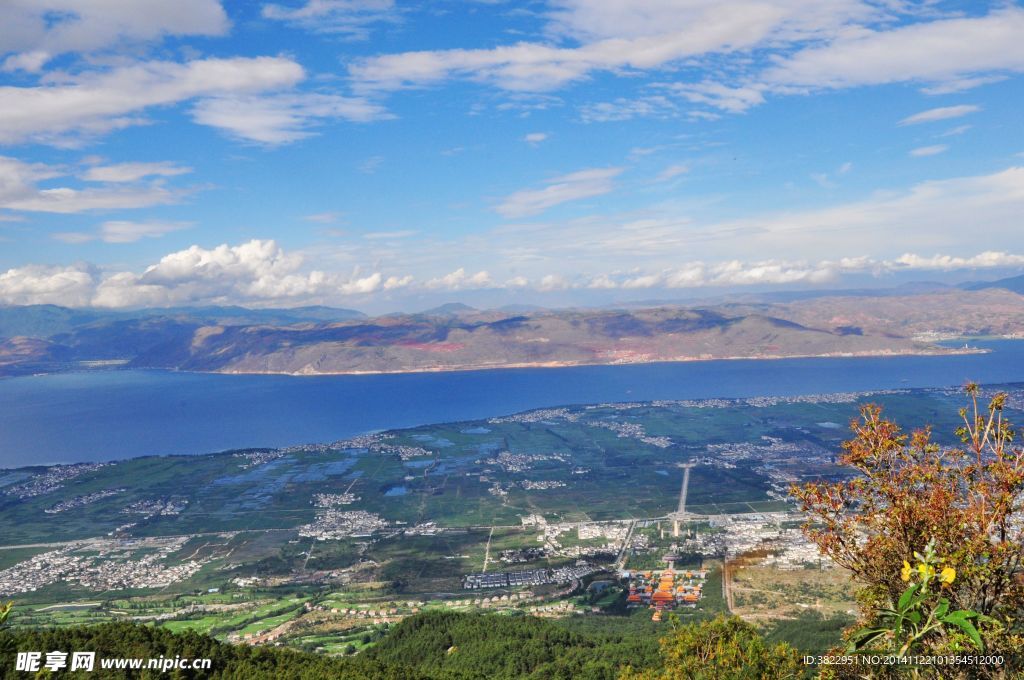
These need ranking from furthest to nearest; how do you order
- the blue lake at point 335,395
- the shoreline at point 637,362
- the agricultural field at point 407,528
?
1. the shoreline at point 637,362
2. the blue lake at point 335,395
3. the agricultural field at point 407,528

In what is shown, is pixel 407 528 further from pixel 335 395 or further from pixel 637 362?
pixel 637 362

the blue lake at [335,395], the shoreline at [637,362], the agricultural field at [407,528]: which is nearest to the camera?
the agricultural field at [407,528]

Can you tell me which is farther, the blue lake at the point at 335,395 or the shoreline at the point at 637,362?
the shoreline at the point at 637,362

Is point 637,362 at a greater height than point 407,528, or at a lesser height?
greater

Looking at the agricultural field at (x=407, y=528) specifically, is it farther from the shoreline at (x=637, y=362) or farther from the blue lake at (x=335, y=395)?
the shoreline at (x=637, y=362)

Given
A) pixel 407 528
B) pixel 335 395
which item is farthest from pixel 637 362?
pixel 407 528

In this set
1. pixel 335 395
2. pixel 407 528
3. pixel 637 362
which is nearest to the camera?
pixel 407 528

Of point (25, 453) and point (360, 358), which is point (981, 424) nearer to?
point (25, 453)

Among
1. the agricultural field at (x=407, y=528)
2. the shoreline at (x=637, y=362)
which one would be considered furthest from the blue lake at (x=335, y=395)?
the agricultural field at (x=407, y=528)

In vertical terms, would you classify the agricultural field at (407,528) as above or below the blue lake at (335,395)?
below

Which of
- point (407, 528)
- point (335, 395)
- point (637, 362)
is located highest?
point (637, 362)

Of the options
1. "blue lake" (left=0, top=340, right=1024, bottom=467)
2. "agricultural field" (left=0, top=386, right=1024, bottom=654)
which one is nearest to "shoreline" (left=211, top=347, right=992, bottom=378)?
"blue lake" (left=0, top=340, right=1024, bottom=467)
